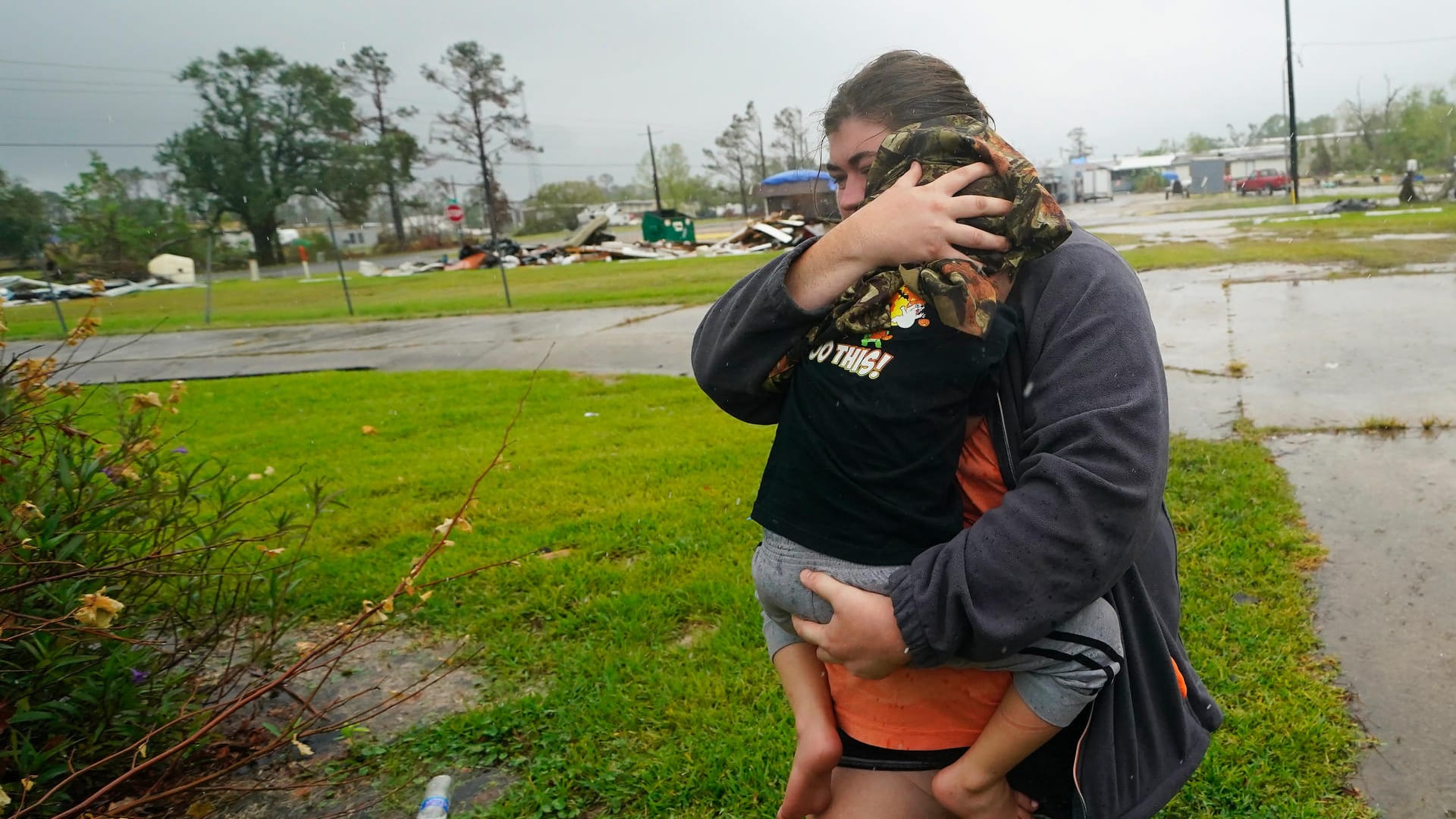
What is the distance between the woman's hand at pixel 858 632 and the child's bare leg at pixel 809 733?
219 millimetres

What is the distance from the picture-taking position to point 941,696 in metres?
1.50

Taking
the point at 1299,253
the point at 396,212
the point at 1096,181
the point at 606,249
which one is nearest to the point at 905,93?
the point at 1299,253

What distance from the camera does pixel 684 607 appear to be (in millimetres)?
3668

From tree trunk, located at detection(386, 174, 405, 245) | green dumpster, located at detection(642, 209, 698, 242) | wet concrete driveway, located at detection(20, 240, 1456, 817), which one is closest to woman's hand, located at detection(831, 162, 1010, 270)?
wet concrete driveway, located at detection(20, 240, 1456, 817)

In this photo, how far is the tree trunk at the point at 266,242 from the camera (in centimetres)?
4469

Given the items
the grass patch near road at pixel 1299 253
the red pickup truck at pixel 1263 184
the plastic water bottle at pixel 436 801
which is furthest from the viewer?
the red pickup truck at pixel 1263 184

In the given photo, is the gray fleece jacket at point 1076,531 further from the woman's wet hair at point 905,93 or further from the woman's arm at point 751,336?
the woman's wet hair at point 905,93

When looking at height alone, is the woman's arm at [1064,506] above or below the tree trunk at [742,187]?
below

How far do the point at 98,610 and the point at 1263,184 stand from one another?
196 ft

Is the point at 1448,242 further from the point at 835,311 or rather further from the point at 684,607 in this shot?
the point at 835,311

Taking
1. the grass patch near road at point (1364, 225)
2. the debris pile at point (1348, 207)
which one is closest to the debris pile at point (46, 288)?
the grass patch near road at point (1364, 225)

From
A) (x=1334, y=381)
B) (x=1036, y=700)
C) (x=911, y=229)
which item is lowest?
(x=1334, y=381)

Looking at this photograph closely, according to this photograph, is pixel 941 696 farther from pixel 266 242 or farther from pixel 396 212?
pixel 396 212

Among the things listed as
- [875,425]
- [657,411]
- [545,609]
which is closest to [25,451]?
[545,609]
